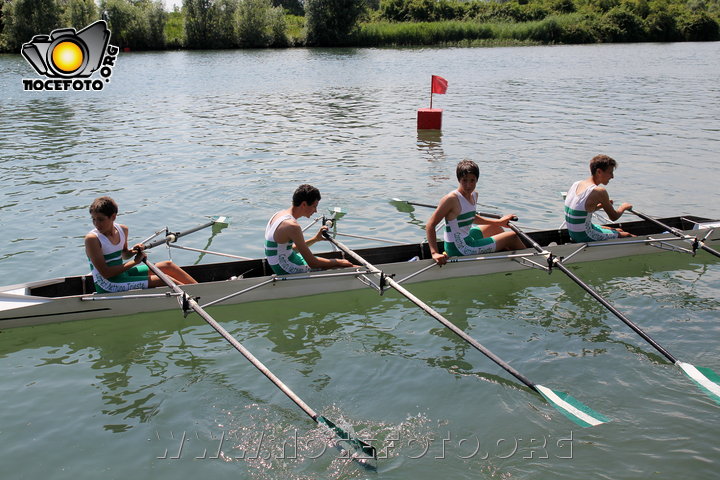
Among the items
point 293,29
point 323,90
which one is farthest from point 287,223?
point 293,29

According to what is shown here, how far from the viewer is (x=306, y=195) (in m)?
7.91

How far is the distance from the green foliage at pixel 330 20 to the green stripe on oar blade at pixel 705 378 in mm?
60352

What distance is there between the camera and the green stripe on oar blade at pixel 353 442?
18.9ft

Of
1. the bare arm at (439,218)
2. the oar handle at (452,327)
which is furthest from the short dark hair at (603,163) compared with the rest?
the oar handle at (452,327)

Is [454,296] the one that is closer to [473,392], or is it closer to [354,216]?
[473,392]

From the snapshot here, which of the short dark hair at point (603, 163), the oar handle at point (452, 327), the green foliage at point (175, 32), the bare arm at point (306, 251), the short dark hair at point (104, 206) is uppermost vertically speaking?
the green foliage at point (175, 32)

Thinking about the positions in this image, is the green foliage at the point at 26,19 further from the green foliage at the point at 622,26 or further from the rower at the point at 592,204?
the rower at the point at 592,204

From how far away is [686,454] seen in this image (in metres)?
5.98

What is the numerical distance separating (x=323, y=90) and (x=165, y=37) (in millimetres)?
32552

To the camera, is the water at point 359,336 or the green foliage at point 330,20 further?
the green foliage at point 330,20

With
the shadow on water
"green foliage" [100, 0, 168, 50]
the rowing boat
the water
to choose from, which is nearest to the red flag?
the water

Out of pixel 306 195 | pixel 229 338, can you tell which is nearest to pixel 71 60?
pixel 306 195

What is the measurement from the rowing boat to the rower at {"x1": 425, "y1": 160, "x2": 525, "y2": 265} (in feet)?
0.68

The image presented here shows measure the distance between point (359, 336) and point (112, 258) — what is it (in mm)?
3309
